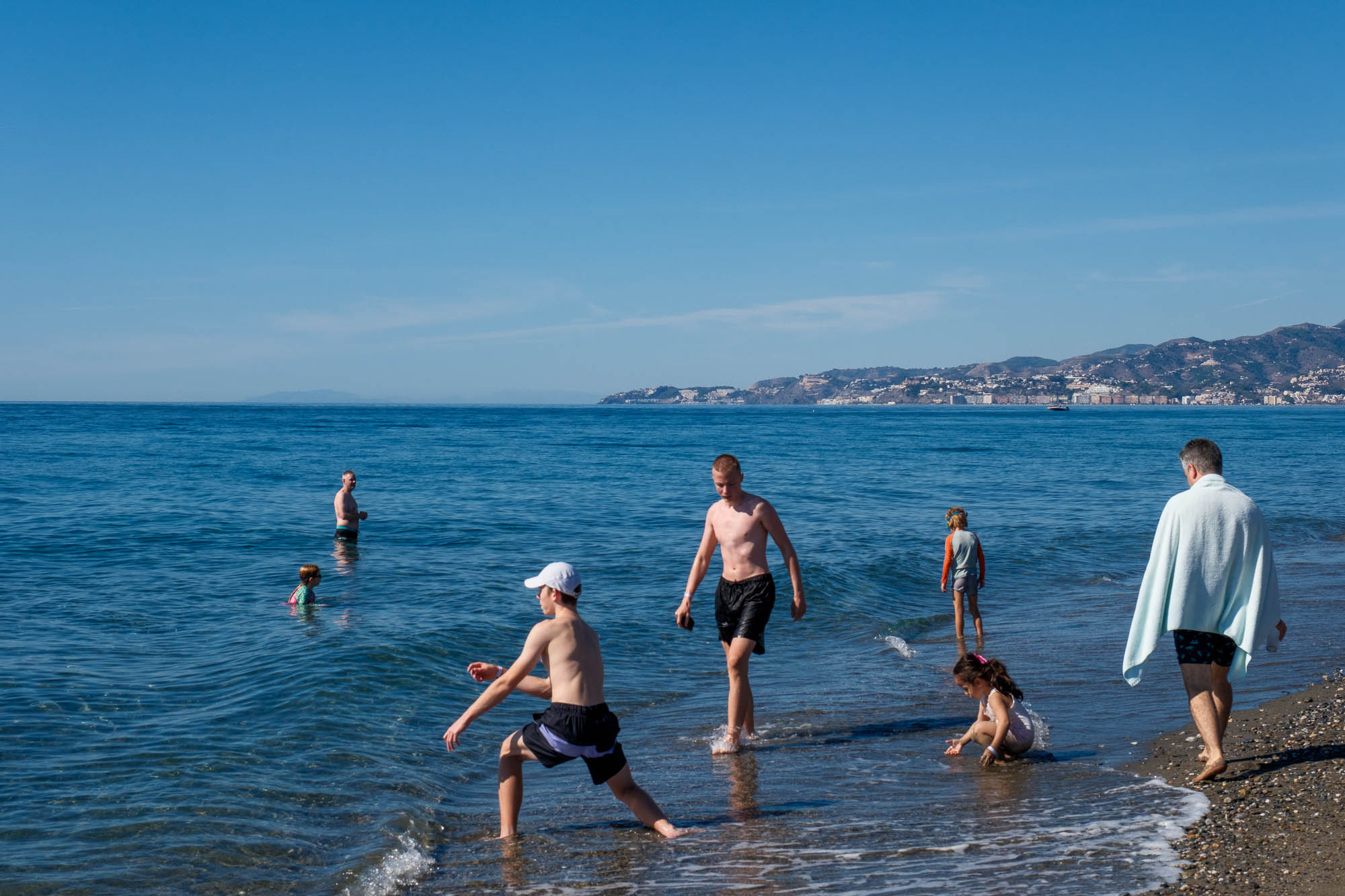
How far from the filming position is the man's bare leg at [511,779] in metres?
5.49

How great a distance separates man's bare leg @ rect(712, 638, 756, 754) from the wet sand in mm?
2635

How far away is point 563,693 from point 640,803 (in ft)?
2.62

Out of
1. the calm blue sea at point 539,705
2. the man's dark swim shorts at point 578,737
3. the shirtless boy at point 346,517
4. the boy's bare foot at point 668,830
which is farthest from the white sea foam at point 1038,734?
the shirtless boy at point 346,517

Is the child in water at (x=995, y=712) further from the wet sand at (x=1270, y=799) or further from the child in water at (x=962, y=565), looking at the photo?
the child in water at (x=962, y=565)

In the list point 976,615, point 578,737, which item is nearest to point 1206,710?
point 578,737

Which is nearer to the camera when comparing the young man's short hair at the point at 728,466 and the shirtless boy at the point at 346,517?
the young man's short hair at the point at 728,466

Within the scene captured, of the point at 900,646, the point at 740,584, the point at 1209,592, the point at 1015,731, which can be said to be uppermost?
the point at 1209,592

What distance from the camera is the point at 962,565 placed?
11.7 meters

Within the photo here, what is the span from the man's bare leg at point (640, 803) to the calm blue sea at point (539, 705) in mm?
89

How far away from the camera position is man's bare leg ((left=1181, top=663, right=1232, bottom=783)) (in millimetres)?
5889

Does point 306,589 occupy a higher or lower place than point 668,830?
higher

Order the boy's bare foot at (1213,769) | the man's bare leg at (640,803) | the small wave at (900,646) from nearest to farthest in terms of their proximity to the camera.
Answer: the man's bare leg at (640,803), the boy's bare foot at (1213,769), the small wave at (900,646)

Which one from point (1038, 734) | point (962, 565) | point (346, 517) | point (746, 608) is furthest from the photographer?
point (346, 517)

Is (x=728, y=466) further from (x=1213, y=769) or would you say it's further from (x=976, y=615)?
(x=976, y=615)
